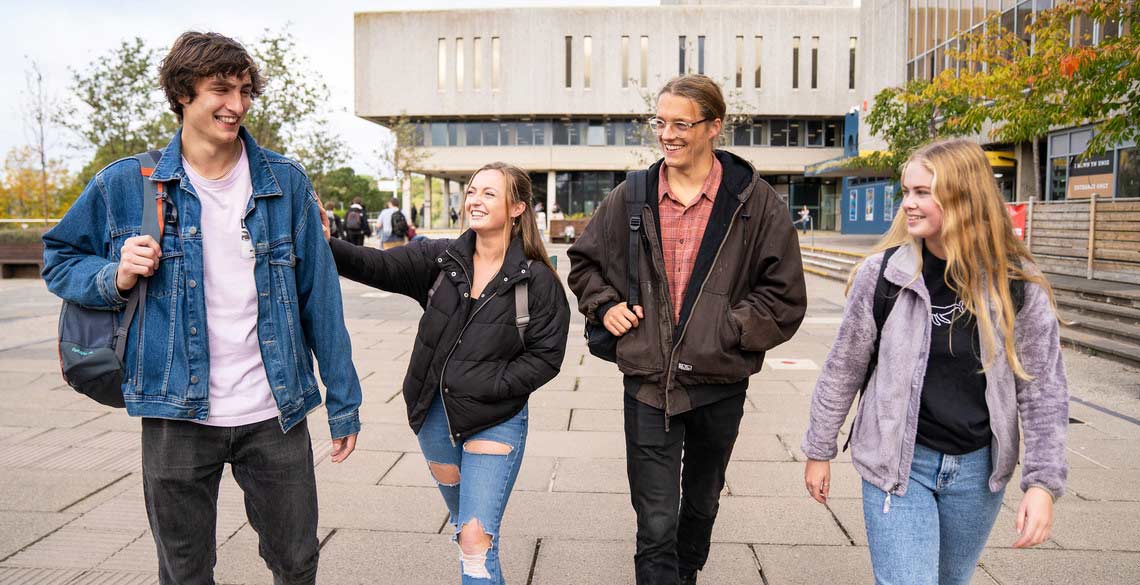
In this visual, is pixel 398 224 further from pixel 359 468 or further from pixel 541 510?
pixel 541 510

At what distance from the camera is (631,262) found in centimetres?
297

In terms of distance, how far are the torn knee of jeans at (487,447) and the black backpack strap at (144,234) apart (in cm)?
107

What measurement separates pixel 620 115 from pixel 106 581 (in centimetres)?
4855

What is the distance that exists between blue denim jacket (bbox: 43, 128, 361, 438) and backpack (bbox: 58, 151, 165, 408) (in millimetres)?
24

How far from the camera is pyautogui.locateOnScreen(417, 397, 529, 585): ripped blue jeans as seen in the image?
9.00ft

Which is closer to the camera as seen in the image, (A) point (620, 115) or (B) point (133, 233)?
(B) point (133, 233)

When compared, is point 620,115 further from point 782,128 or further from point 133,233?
point 133,233

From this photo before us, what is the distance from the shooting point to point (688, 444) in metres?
3.12

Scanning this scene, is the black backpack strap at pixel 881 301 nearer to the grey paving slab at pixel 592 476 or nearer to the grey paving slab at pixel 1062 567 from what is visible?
the grey paving slab at pixel 1062 567

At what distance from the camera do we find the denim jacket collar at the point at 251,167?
2.30m

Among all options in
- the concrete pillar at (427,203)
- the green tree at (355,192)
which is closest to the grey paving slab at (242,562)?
the concrete pillar at (427,203)

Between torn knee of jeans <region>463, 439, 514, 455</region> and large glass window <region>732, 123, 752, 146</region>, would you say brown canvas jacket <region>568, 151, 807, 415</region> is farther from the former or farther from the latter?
large glass window <region>732, 123, 752, 146</region>

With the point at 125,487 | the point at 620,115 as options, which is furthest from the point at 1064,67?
the point at 620,115

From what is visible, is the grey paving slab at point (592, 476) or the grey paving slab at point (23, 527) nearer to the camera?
the grey paving slab at point (23, 527)
